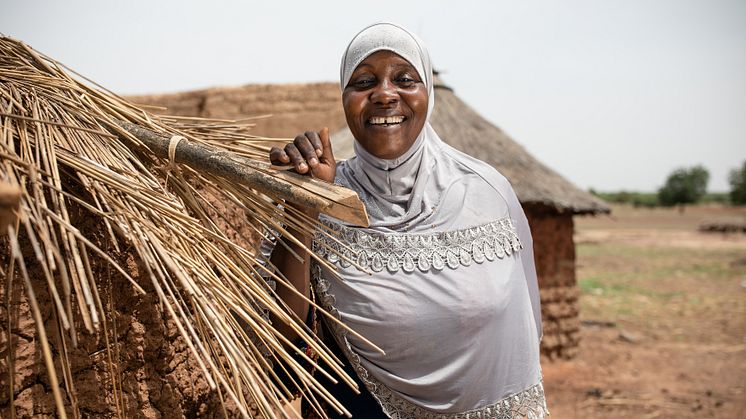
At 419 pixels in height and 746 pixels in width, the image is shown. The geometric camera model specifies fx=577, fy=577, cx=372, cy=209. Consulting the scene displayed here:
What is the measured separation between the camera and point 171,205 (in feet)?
4.00

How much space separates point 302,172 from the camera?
1.40 metres

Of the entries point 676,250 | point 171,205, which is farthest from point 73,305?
point 676,250

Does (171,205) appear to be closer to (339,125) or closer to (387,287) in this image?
(387,287)

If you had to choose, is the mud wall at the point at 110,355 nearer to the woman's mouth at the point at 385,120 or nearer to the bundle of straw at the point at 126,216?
the bundle of straw at the point at 126,216

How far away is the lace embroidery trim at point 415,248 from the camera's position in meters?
1.69

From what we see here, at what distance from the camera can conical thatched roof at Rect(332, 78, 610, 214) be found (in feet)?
24.1

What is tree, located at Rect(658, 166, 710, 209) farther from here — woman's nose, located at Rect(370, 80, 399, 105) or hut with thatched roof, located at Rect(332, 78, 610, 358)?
woman's nose, located at Rect(370, 80, 399, 105)

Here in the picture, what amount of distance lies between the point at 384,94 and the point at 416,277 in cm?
54

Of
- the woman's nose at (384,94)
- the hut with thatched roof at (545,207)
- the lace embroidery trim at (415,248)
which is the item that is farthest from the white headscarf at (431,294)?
the hut with thatched roof at (545,207)

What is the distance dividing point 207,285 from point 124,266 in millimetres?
459

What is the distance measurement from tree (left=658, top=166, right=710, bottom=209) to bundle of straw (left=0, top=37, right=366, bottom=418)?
183 feet

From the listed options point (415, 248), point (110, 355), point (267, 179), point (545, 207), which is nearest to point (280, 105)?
point (545, 207)

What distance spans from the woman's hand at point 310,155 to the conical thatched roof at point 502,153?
5.33 m

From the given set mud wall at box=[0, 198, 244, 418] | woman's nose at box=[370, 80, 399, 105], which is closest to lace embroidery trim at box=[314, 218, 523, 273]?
woman's nose at box=[370, 80, 399, 105]
